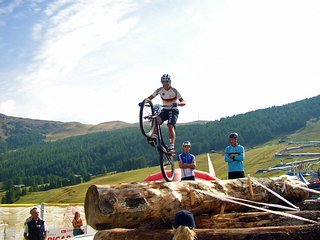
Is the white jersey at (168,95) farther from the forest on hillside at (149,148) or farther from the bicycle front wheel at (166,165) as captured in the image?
the forest on hillside at (149,148)

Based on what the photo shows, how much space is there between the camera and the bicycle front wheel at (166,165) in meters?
10.5

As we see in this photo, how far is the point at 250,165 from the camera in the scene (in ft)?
428

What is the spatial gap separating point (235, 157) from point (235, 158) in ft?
0.13

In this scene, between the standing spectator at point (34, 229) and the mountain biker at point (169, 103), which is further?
the standing spectator at point (34, 229)

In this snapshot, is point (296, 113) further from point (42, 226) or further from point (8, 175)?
point (42, 226)

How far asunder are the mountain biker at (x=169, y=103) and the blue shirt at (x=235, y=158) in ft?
5.94

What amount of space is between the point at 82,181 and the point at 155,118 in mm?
160626

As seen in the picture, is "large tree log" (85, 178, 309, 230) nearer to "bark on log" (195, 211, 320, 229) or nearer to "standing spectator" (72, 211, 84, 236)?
"bark on log" (195, 211, 320, 229)

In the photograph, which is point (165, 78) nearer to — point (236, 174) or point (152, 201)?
point (236, 174)

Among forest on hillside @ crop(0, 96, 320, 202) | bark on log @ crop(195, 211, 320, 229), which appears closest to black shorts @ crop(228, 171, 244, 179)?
bark on log @ crop(195, 211, 320, 229)

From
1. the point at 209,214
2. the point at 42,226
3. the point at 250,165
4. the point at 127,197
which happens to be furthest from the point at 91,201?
the point at 250,165

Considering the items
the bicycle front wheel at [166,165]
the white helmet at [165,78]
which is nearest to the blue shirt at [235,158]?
the bicycle front wheel at [166,165]

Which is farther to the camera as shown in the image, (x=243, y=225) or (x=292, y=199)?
(x=292, y=199)

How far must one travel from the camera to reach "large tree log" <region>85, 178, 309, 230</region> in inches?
→ 300
